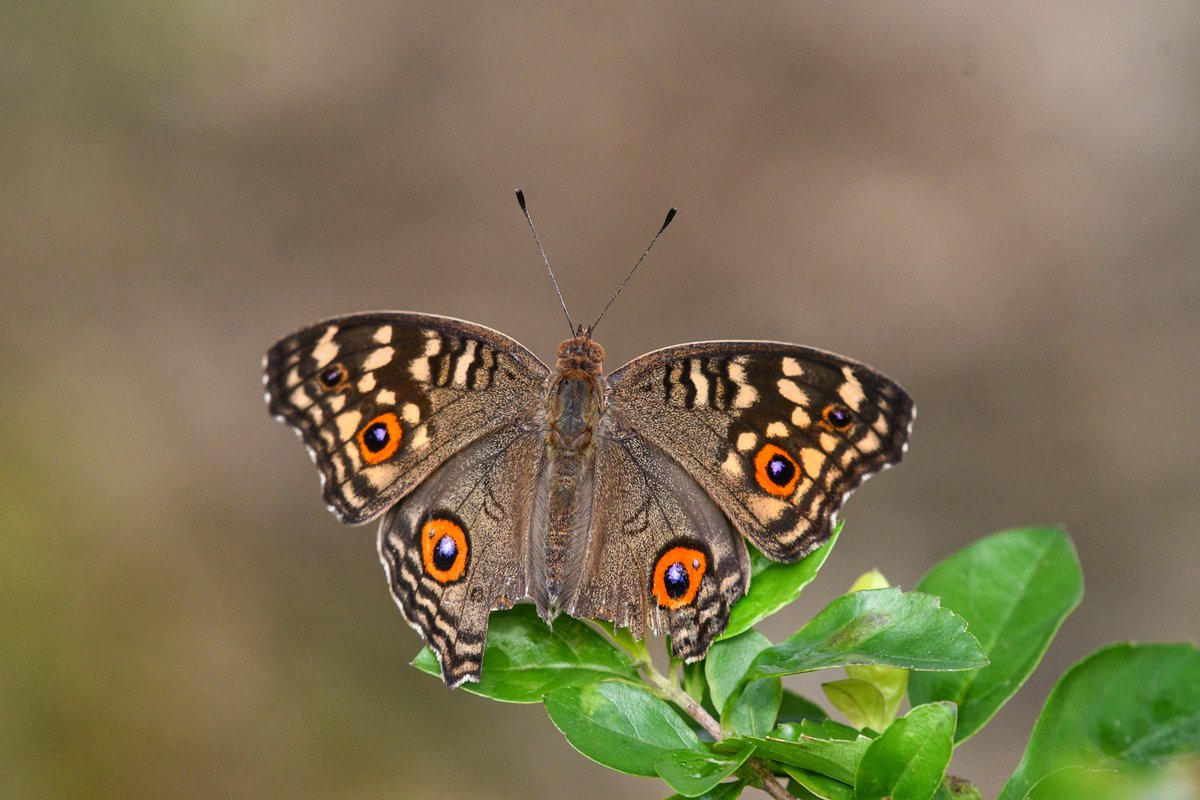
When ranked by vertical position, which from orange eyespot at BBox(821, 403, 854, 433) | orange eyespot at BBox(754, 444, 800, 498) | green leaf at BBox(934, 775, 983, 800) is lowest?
green leaf at BBox(934, 775, 983, 800)

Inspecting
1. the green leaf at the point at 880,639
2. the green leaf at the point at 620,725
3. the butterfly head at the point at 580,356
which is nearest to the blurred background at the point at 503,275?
the butterfly head at the point at 580,356

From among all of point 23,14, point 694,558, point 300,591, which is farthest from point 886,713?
point 23,14

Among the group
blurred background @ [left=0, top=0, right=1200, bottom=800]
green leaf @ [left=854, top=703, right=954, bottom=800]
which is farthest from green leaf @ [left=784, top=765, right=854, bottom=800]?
blurred background @ [left=0, top=0, right=1200, bottom=800]

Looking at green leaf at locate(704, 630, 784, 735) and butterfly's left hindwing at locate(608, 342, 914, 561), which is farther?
butterfly's left hindwing at locate(608, 342, 914, 561)

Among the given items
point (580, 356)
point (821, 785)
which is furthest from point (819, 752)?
point (580, 356)

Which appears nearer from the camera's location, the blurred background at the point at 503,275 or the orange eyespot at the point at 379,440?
the orange eyespot at the point at 379,440

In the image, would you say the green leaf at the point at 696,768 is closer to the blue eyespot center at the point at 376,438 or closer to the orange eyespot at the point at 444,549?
the orange eyespot at the point at 444,549

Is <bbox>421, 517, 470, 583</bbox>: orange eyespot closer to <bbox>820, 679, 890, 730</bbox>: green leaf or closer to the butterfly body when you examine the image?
the butterfly body

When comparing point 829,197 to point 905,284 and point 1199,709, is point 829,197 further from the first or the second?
point 1199,709
